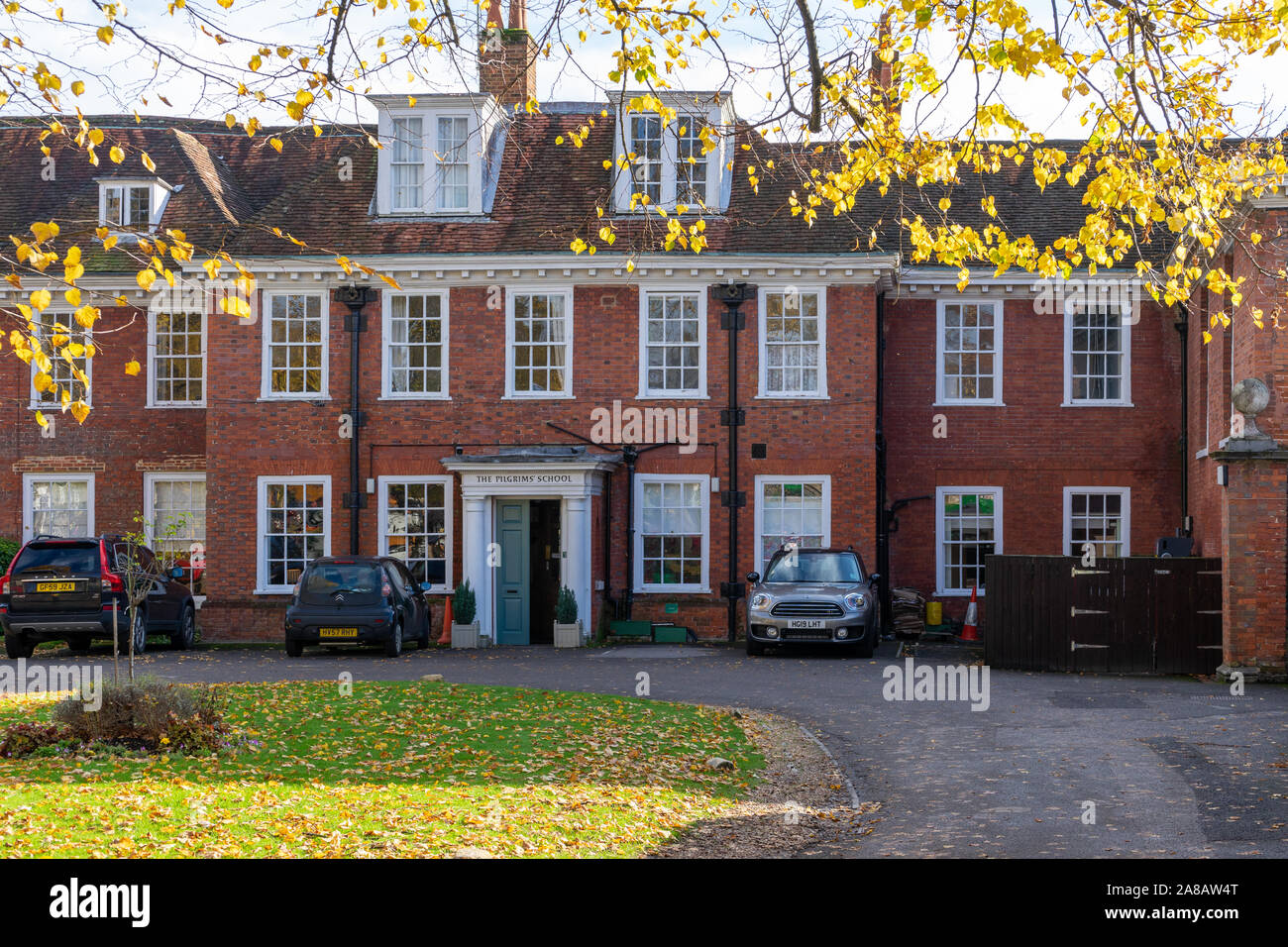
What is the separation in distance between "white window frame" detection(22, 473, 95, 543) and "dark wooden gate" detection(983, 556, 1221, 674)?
16933mm

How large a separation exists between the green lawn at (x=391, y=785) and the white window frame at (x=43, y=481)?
13.2 meters

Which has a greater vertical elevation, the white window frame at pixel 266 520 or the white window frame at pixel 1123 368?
the white window frame at pixel 1123 368

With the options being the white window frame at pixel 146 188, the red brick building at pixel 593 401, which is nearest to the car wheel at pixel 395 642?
the red brick building at pixel 593 401

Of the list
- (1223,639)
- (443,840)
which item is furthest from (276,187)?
(443,840)

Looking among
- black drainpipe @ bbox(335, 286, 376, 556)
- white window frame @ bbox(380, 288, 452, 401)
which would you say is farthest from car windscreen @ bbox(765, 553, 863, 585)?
black drainpipe @ bbox(335, 286, 376, 556)

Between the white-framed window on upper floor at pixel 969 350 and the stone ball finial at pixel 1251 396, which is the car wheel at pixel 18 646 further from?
the stone ball finial at pixel 1251 396

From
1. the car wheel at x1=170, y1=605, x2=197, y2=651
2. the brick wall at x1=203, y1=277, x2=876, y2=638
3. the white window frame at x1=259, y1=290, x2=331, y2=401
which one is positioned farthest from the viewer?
the white window frame at x1=259, y1=290, x2=331, y2=401

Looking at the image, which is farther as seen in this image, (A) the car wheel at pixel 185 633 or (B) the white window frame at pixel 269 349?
(B) the white window frame at pixel 269 349

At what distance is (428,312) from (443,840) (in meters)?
17.7

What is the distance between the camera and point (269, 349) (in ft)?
81.3

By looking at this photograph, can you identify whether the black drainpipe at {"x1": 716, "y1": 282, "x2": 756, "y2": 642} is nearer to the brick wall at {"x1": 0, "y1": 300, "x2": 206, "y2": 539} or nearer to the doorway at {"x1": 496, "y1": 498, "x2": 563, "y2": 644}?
the doorway at {"x1": 496, "y1": 498, "x2": 563, "y2": 644}

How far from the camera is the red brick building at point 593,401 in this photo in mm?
24016

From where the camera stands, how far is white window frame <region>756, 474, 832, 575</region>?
2400 cm

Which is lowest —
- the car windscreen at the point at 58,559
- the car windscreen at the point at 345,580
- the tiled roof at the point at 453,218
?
the car windscreen at the point at 345,580
